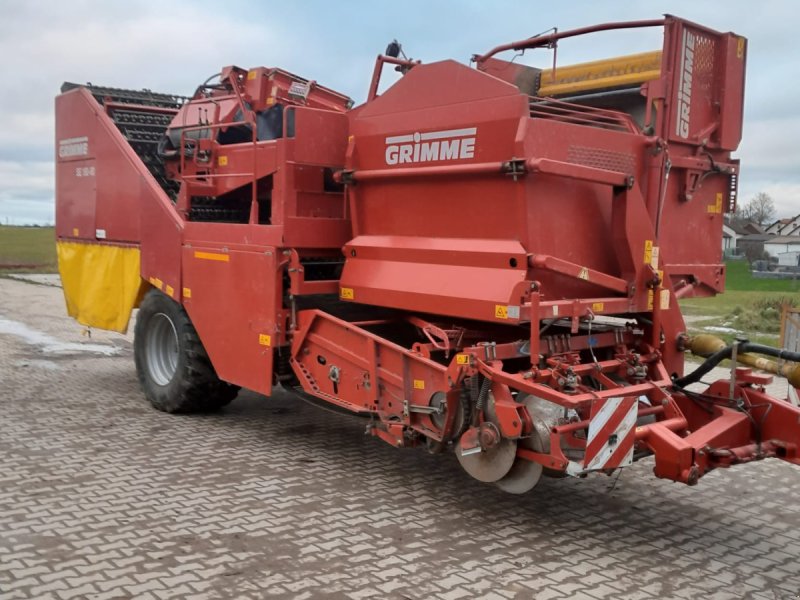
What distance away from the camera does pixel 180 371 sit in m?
6.77

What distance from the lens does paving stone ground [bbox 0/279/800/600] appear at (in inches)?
149

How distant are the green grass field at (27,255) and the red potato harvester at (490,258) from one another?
1711cm

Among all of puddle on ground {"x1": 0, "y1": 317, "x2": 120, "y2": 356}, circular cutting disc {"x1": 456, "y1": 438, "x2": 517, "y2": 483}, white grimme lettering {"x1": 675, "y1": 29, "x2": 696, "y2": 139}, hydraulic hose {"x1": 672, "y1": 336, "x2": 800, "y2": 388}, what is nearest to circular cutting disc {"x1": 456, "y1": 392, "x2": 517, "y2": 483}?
circular cutting disc {"x1": 456, "y1": 438, "x2": 517, "y2": 483}

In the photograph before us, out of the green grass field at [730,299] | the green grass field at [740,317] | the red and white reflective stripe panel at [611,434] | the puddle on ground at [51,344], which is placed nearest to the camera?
the red and white reflective stripe panel at [611,434]

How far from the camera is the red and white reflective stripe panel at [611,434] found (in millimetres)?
4074

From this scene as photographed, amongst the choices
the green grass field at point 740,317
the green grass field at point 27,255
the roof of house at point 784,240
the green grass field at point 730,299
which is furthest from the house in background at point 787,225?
the green grass field at point 27,255

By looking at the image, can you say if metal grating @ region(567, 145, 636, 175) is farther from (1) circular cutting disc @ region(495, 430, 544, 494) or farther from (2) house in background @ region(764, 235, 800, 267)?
(2) house in background @ region(764, 235, 800, 267)

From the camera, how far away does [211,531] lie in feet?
14.3

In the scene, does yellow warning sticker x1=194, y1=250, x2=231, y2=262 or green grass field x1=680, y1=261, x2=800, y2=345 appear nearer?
yellow warning sticker x1=194, y1=250, x2=231, y2=262

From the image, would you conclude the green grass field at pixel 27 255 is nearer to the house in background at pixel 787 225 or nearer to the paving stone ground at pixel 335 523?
the paving stone ground at pixel 335 523

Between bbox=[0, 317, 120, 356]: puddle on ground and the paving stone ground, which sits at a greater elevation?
bbox=[0, 317, 120, 356]: puddle on ground

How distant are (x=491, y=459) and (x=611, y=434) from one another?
0.73m

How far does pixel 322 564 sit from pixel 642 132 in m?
3.31

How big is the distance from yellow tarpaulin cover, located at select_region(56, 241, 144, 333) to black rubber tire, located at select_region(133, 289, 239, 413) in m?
0.27
